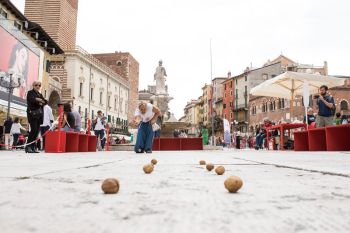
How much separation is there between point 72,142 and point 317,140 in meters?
6.91

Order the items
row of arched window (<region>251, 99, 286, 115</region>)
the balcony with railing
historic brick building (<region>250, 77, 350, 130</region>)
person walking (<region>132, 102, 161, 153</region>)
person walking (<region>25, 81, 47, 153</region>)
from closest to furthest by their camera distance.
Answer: person walking (<region>25, 81, 47, 153</region>), person walking (<region>132, 102, 161, 153</region>), historic brick building (<region>250, 77, 350, 130</region>), row of arched window (<region>251, 99, 286, 115</region>), the balcony with railing

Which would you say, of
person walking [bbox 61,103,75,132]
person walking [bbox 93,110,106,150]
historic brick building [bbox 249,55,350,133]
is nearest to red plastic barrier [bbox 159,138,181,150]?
person walking [bbox 93,110,106,150]

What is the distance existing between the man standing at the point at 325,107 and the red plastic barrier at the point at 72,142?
684cm

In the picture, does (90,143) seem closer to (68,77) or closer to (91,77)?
(68,77)

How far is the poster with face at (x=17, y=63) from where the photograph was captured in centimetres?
1939

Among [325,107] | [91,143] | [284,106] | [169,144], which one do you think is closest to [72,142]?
[91,143]

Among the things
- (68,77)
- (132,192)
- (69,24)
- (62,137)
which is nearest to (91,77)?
(68,77)

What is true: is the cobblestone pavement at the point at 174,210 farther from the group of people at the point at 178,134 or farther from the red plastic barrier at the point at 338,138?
the group of people at the point at 178,134

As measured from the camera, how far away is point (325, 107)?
862cm

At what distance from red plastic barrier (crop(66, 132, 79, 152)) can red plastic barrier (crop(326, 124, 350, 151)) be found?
6906 millimetres

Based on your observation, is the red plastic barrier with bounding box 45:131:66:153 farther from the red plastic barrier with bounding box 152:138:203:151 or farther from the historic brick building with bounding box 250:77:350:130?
the historic brick building with bounding box 250:77:350:130

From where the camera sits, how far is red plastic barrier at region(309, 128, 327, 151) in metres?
8.78

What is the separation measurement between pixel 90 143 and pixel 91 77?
3830cm

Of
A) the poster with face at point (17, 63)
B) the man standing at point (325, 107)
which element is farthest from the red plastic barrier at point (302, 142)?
the poster with face at point (17, 63)
